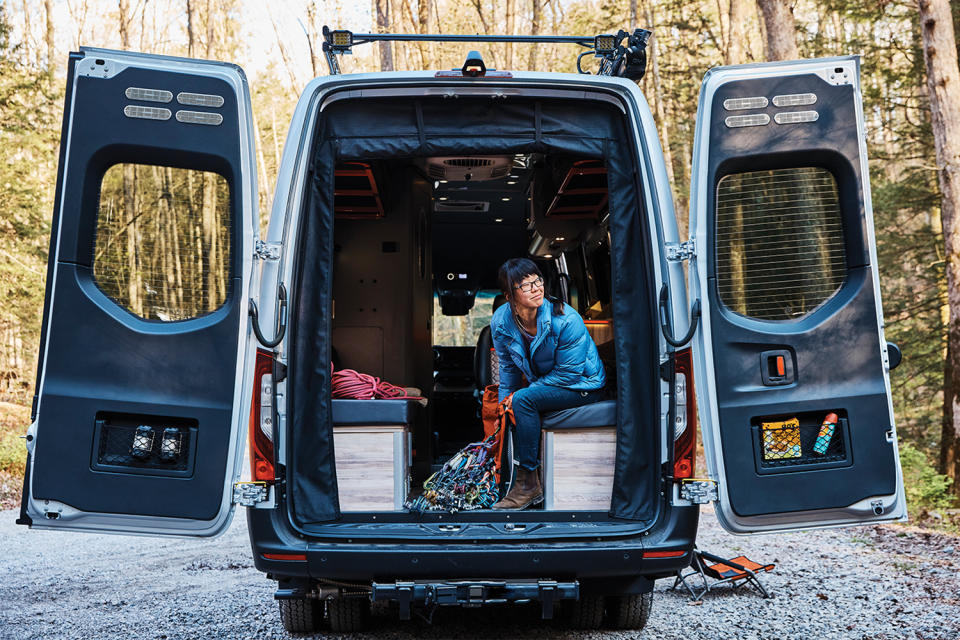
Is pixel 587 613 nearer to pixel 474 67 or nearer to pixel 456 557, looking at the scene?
pixel 456 557

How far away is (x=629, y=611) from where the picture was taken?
4344 mm

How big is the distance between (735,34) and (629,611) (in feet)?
39.4

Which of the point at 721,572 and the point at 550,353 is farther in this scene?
the point at 721,572

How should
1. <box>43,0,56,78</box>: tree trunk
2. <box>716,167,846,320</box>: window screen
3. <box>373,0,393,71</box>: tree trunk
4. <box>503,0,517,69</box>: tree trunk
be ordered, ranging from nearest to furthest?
<box>716,167,846,320</box>: window screen
<box>43,0,56,78</box>: tree trunk
<box>373,0,393,71</box>: tree trunk
<box>503,0,517,69</box>: tree trunk

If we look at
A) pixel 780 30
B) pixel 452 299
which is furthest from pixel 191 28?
pixel 452 299

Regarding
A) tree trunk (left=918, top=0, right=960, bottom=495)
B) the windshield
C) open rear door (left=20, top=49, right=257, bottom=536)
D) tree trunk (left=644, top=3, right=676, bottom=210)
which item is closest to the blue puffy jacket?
open rear door (left=20, top=49, right=257, bottom=536)

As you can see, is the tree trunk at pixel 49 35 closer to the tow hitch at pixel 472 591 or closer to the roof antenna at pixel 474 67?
the roof antenna at pixel 474 67

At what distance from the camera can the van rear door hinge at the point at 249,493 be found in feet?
11.2

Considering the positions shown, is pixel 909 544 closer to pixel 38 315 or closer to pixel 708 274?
pixel 708 274

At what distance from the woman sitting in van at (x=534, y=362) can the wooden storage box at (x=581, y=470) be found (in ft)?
0.72

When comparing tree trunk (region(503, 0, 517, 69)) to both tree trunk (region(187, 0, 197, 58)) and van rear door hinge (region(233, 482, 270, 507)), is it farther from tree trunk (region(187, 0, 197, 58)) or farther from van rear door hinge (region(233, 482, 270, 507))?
van rear door hinge (region(233, 482, 270, 507))

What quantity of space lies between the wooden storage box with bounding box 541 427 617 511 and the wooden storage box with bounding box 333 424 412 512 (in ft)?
2.32

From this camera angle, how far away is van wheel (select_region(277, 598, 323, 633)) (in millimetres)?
4250

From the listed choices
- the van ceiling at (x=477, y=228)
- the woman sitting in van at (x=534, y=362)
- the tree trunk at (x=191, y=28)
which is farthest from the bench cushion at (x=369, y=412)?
the tree trunk at (x=191, y=28)
